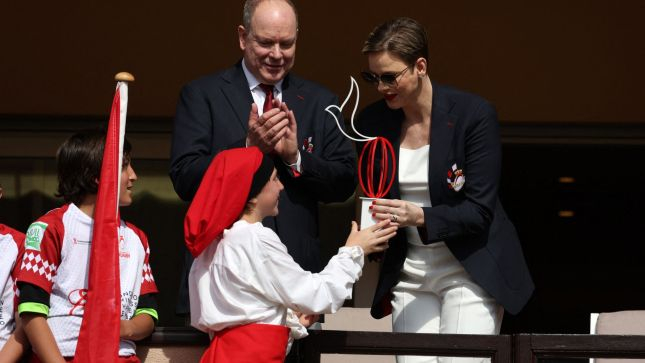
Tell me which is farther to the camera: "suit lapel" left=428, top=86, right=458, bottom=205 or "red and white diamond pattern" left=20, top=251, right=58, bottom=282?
"suit lapel" left=428, top=86, right=458, bottom=205

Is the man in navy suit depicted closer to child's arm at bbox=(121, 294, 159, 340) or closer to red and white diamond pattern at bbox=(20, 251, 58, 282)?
child's arm at bbox=(121, 294, 159, 340)

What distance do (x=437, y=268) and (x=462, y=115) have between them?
472 mm

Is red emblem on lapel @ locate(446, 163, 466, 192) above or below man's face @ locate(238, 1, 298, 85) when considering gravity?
below

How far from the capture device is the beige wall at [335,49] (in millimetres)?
7023

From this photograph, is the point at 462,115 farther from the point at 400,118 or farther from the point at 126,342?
the point at 126,342

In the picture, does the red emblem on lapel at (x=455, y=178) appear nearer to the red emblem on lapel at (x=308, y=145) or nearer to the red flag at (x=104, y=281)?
the red emblem on lapel at (x=308, y=145)

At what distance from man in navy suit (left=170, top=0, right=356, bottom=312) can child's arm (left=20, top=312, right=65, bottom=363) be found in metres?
0.42

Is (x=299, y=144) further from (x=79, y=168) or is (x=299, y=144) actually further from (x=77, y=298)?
(x=77, y=298)

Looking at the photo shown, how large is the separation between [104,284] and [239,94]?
76 centimetres

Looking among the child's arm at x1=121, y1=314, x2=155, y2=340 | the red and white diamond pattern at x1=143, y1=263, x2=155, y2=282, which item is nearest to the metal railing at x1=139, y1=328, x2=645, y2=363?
the child's arm at x1=121, y1=314, x2=155, y2=340

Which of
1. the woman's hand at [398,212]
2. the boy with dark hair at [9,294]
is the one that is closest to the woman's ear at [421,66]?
the woman's hand at [398,212]

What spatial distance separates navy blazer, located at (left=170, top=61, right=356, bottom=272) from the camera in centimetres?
405

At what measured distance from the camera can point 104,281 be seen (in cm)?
381

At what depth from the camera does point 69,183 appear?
13.2ft
